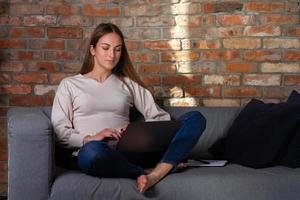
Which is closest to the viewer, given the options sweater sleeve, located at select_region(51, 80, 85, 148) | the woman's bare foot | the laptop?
the woman's bare foot

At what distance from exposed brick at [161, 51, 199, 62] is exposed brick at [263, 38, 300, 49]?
458 mm

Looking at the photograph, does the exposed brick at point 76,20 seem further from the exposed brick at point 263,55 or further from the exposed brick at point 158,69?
the exposed brick at point 263,55

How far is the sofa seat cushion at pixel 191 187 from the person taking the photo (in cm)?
222

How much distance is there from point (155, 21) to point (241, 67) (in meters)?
0.63

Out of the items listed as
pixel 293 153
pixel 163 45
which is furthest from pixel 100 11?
pixel 293 153

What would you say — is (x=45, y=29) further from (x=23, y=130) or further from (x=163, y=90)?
(x=23, y=130)

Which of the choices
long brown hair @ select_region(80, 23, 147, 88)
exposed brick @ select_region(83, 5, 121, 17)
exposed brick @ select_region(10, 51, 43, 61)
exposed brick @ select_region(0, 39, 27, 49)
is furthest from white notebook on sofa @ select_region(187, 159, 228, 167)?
exposed brick @ select_region(0, 39, 27, 49)

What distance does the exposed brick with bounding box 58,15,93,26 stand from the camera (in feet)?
10.9

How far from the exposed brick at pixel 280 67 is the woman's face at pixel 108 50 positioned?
3.41ft

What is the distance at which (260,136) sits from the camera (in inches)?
104

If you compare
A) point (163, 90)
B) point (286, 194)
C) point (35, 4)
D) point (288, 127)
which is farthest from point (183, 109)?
point (35, 4)

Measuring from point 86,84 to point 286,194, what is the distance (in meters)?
1.18

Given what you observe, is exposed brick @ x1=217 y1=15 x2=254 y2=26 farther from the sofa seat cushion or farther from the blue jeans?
the sofa seat cushion

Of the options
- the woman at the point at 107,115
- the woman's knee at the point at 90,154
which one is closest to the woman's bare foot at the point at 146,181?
the woman at the point at 107,115
